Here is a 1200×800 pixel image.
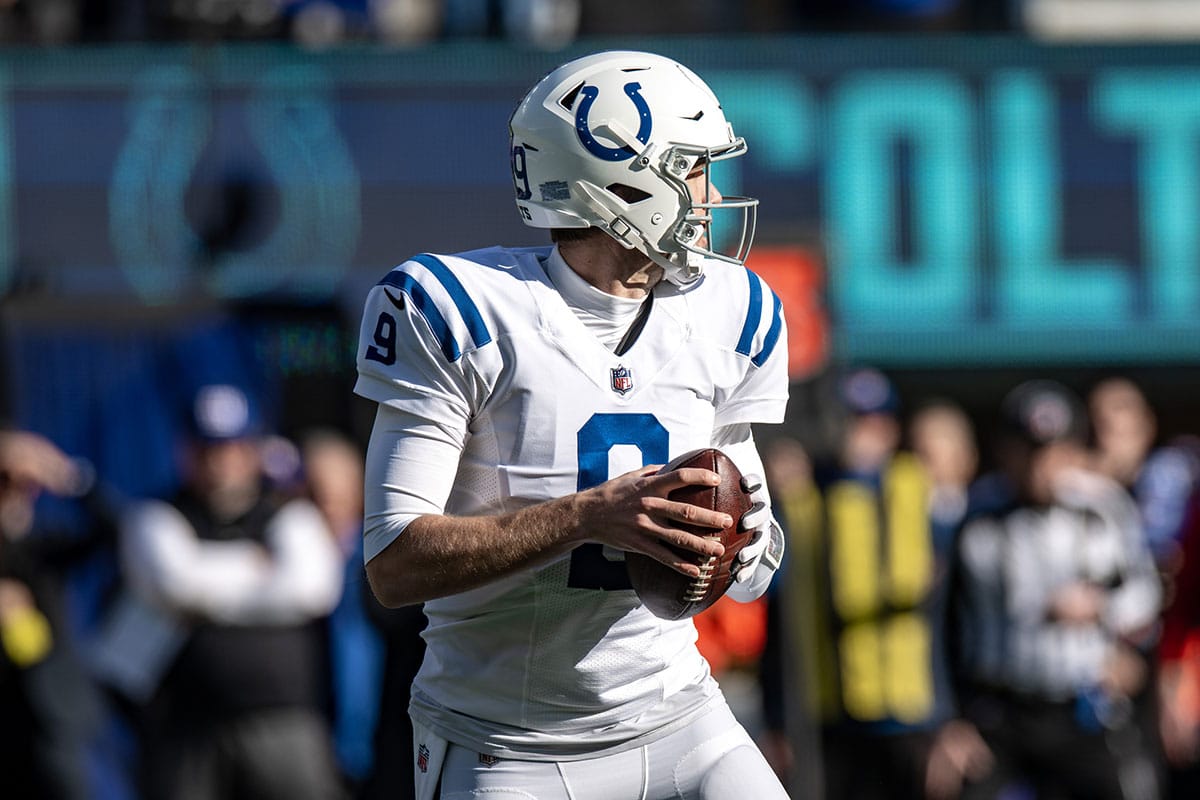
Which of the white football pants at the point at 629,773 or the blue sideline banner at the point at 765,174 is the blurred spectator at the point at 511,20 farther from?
the white football pants at the point at 629,773

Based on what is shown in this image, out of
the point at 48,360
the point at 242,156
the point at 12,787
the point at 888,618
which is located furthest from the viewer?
the point at 242,156

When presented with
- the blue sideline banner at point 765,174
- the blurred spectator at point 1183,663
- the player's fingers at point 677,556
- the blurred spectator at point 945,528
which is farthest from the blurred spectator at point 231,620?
the player's fingers at point 677,556

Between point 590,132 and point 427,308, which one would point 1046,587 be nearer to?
point 590,132

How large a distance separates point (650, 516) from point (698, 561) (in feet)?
0.41

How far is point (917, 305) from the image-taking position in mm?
10164

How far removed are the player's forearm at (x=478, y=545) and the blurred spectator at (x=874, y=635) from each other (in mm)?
4234

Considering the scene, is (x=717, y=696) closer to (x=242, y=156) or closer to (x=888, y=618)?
(x=888, y=618)

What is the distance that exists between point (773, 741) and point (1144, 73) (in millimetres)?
5161

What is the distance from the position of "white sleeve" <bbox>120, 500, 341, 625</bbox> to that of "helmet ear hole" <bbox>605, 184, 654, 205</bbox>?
12.2 ft

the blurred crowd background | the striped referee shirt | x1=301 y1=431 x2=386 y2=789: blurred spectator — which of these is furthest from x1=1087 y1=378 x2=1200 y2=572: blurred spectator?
x1=301 y1=431 x2=386 y2=789: blurred spectator

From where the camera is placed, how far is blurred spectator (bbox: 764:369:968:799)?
23.7 ft

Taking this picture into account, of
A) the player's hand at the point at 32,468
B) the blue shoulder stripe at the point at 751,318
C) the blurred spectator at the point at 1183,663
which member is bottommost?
the blurred spectator at the point at 1183,663

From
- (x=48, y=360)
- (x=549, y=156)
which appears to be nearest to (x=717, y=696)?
(x=549, y=156)

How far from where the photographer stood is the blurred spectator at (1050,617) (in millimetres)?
6801
